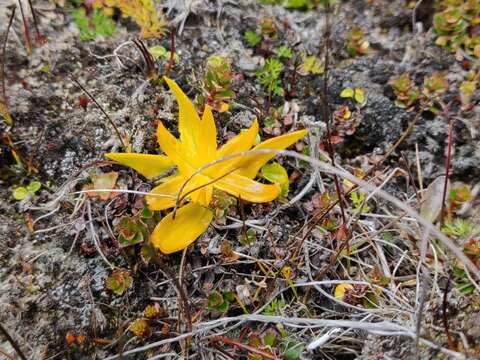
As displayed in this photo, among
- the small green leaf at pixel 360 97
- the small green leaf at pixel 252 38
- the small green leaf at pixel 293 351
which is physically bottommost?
the small green leaf at pixel 293 351

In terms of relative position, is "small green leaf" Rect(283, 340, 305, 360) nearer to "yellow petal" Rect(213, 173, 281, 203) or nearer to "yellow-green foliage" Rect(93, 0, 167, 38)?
"yellow petal" Rect(213, 173, 281, 203)

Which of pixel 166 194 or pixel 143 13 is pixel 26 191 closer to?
pixel 166 194

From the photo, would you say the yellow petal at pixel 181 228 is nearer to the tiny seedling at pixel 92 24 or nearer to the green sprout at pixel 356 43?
the tiny seedling at pixel 92 24

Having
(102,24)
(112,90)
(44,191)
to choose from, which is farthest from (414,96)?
(44,191)

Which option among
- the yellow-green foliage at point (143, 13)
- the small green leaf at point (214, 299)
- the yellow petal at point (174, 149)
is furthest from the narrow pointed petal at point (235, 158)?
the yellow-green foliage at point (143, 13)

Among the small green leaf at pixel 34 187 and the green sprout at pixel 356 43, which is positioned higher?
the green sprout at pixel 356 43
